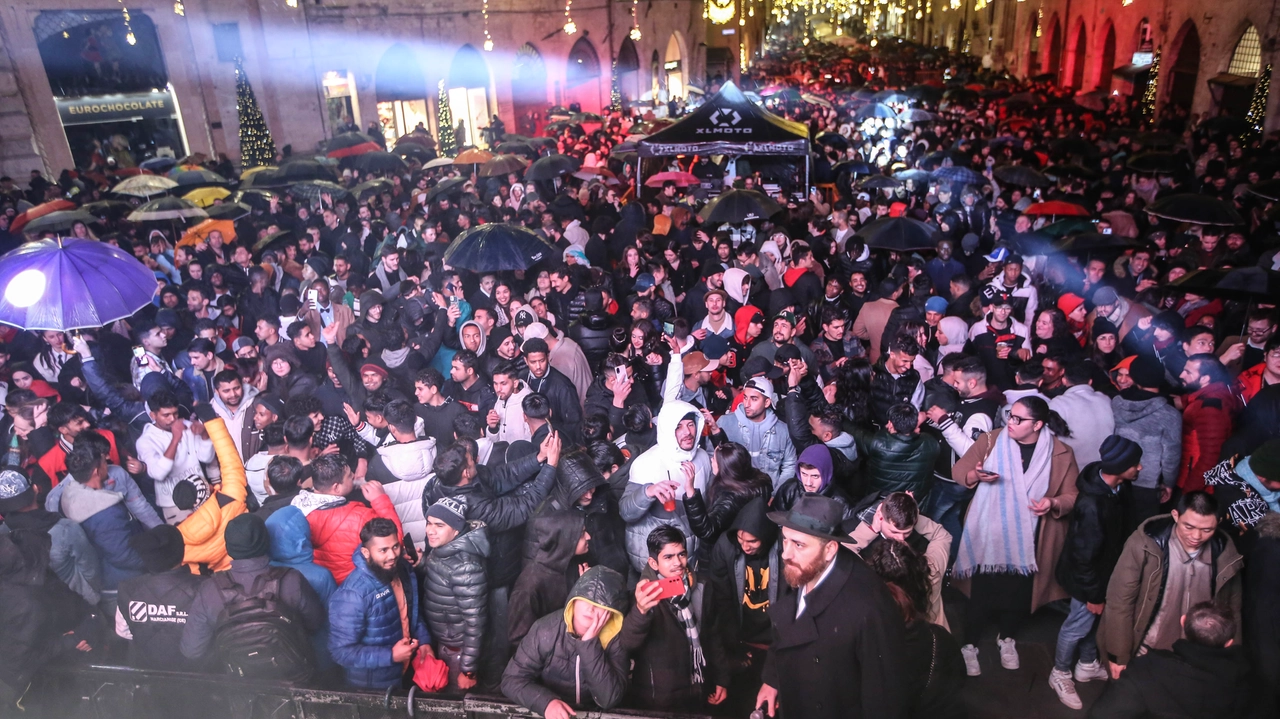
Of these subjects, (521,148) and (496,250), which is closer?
(496,250)

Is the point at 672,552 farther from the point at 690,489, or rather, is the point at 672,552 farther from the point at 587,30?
the point at 587,30

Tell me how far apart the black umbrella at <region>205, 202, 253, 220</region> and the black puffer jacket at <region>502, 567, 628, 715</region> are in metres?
9.19

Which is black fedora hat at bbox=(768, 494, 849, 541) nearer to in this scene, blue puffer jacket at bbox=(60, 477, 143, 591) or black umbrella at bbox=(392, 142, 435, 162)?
blue puffer jacket at bbox=(60, 477, 143, 591)

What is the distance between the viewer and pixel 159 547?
4.01 metres

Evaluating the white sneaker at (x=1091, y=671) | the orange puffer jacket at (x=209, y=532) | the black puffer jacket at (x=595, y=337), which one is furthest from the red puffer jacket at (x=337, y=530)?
the white sneaker at (x=1091, y=671)

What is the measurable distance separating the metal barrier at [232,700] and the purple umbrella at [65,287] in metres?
2.69

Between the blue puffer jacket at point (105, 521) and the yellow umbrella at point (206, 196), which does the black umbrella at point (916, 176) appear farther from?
the blue puffer jacket at point (105, 521)

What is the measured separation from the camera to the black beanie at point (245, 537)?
3.62 metres

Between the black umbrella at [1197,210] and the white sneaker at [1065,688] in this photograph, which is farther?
the black umbrella at [1197,210]

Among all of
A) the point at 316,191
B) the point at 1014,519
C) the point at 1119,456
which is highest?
the point at 316,191

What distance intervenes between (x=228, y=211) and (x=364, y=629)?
8.69 meters

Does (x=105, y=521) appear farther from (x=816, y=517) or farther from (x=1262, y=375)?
(x=1262, y=375)

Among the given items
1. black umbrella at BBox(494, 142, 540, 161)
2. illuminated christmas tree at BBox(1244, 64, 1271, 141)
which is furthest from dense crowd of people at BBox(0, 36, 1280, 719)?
illuminated christmas tree at BBox(1244, 64, 1271, 141)

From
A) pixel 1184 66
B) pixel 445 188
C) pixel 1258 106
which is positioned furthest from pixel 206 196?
pixel 1184 66
